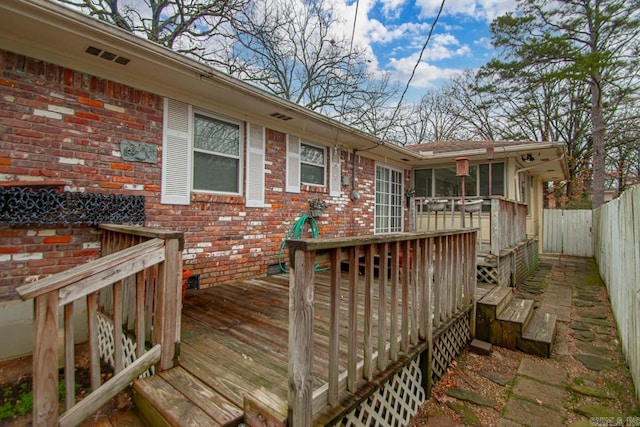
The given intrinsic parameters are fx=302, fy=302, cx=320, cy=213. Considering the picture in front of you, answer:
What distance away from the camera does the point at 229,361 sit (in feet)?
7.14

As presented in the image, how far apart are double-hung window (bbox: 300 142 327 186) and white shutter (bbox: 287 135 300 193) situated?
20 cm

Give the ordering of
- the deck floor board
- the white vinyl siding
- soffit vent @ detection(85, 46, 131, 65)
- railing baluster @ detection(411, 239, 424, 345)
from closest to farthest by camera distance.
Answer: the deck floor board, railing baluster @ detection(411, 239, 424, 345), soffit vent @ detection(85, 46, 131, 65), the white vinyl siding

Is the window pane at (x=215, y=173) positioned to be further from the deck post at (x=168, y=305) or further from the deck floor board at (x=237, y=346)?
the deck post at (x=168, y=305)

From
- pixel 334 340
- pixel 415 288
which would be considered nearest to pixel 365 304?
pixel 334 340

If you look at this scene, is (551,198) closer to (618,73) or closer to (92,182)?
(618,73)

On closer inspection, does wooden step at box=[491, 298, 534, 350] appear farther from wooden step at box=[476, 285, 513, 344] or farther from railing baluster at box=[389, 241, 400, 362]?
railing baluster at box=[389, 241, 400, 362]

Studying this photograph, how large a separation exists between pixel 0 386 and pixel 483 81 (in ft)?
52.3

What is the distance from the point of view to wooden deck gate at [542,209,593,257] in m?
11.2

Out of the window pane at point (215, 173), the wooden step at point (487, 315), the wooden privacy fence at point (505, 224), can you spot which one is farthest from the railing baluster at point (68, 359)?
the wooden privacy fence at point (505, 224)

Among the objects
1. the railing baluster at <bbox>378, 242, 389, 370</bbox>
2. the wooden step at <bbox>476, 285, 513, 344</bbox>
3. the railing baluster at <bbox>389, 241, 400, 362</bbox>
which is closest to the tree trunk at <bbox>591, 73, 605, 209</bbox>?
the wooden step at <bbox>476, 285, 513, 344</bbox>

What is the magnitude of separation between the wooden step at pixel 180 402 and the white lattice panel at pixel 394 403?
669mm

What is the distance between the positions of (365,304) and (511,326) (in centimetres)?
267

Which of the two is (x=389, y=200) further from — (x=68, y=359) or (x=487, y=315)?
(x=68, y=359)

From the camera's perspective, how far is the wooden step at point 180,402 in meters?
1.53
